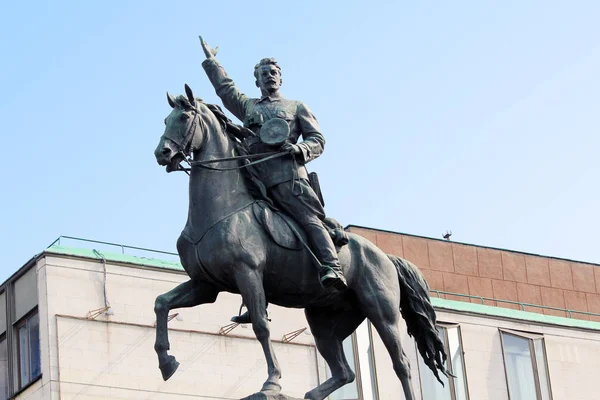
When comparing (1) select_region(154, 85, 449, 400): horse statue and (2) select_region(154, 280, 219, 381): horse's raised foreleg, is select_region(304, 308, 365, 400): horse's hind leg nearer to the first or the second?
(1) select_region(154, 85, 449, 400): horse statue

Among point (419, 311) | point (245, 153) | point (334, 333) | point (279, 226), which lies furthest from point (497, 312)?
point (279, 226)

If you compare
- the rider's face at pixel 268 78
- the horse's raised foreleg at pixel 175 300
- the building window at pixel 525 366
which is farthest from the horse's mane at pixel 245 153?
the building window at pixel 525 366

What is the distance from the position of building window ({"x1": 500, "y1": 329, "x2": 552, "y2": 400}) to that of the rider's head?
96.7 feet

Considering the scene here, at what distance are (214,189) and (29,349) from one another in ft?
84.2

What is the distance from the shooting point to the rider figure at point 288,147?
69.1 feet

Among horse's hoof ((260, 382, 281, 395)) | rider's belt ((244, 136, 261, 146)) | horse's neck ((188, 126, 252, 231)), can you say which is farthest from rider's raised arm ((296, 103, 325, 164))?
horse's hoof ((260, 382, 281, 395))

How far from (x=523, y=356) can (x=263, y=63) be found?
3050 centimetres

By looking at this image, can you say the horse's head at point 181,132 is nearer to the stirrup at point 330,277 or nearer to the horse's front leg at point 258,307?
the horse's front leg at point 258,307

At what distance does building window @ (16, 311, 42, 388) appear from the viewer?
4503 cm

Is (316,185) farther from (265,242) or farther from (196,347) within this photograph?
(196,347)

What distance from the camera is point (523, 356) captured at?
168 ft

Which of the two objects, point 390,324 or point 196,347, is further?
point 196,347

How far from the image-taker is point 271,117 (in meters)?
21.8

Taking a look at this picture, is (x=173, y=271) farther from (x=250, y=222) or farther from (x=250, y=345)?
(x=250, y=222)
